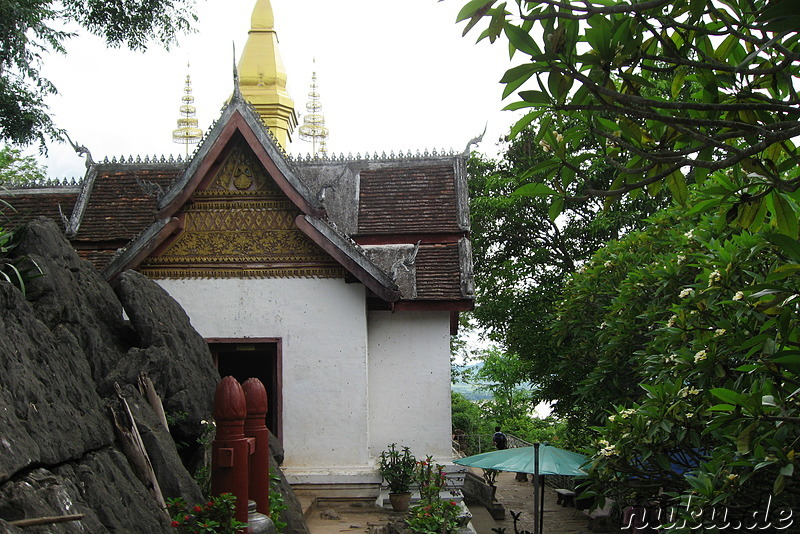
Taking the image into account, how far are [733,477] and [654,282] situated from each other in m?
5.54

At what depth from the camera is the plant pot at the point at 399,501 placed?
34.6 feet

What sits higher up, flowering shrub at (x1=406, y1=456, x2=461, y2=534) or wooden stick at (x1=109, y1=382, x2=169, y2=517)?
wooden stick at (x1=109, y1=382, x2=169, y2=517)

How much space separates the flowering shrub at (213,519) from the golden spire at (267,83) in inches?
464

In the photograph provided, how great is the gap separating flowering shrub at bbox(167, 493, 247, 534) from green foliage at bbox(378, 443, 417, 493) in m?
4.44

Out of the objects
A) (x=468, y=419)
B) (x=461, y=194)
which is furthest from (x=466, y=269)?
(x=468, y=419)

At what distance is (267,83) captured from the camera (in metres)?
17.5

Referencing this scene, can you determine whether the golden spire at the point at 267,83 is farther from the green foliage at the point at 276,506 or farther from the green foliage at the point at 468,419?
the green foliage at the point at 468,419

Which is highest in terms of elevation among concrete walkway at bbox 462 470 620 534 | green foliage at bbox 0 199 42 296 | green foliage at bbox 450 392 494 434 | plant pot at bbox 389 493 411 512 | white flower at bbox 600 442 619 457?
green foliage at bbox 0 199 42 296

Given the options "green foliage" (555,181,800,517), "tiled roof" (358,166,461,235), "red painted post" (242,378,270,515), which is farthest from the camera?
"tiled roof" (358,166,461,235)

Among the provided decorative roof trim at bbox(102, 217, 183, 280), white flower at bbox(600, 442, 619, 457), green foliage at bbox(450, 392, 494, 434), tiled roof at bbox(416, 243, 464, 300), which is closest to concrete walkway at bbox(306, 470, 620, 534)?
tiled roof at bbox(416, 243, 464, 300)

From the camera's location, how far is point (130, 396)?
7.30 metres

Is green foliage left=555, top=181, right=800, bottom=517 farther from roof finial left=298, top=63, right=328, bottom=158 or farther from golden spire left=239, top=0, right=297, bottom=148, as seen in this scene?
roof finial left=298, top=63, right=328, bottom=158

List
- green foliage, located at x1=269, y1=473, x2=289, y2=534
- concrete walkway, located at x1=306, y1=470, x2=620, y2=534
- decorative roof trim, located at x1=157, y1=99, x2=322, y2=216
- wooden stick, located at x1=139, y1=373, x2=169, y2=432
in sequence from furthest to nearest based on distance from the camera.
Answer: decorative roof trim, located at x1=157, y1=99, x2=322, y2=216
concrete walkway, located at x1=306, y1=470, x2=620, y2=534
wooden stick, located at x1=139, y1=373, x2=169, y2=432
green foliage, located at x1=269, y1=473, x2=289, y2=534

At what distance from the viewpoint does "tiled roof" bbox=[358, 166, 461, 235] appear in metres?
12.6
